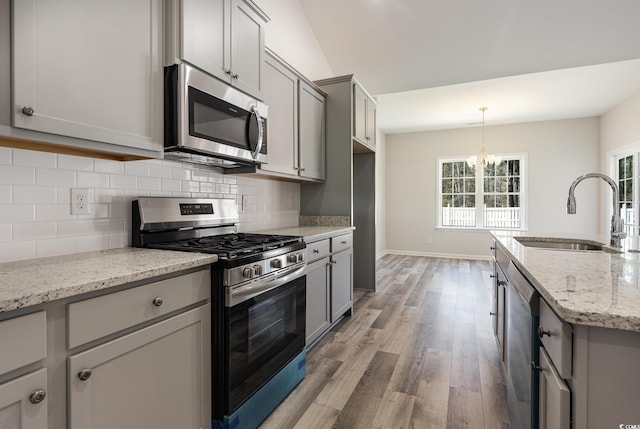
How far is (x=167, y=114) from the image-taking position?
1.63 m

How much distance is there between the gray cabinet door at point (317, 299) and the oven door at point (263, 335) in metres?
0.29

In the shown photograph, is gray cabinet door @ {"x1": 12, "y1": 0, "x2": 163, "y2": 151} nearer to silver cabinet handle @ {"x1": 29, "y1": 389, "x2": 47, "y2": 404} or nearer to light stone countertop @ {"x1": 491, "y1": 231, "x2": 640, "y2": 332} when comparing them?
silver cabinet handle @ {"x1": 29, "y1": 389, "x2": 47, "y2": 404}

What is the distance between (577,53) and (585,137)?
11.9ft

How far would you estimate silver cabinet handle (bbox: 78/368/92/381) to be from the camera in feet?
3.30

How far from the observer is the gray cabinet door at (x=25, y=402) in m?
0.83

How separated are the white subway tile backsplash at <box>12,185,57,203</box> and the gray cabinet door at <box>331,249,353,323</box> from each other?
1996mm

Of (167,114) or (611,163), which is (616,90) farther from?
(167,114)

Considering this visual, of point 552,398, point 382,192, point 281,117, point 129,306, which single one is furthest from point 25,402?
point 382,192

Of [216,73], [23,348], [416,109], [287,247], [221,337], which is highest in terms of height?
[416,109]

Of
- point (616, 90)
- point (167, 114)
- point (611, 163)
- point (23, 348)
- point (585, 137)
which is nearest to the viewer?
point (23, 348)

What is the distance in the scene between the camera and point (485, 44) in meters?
3.46

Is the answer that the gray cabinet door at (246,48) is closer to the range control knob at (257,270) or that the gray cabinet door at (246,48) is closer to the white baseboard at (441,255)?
the range control knob at (257,270)

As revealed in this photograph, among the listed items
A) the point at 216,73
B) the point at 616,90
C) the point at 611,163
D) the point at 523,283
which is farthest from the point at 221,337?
the point at 611,163

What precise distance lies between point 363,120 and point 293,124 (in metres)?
1.26
